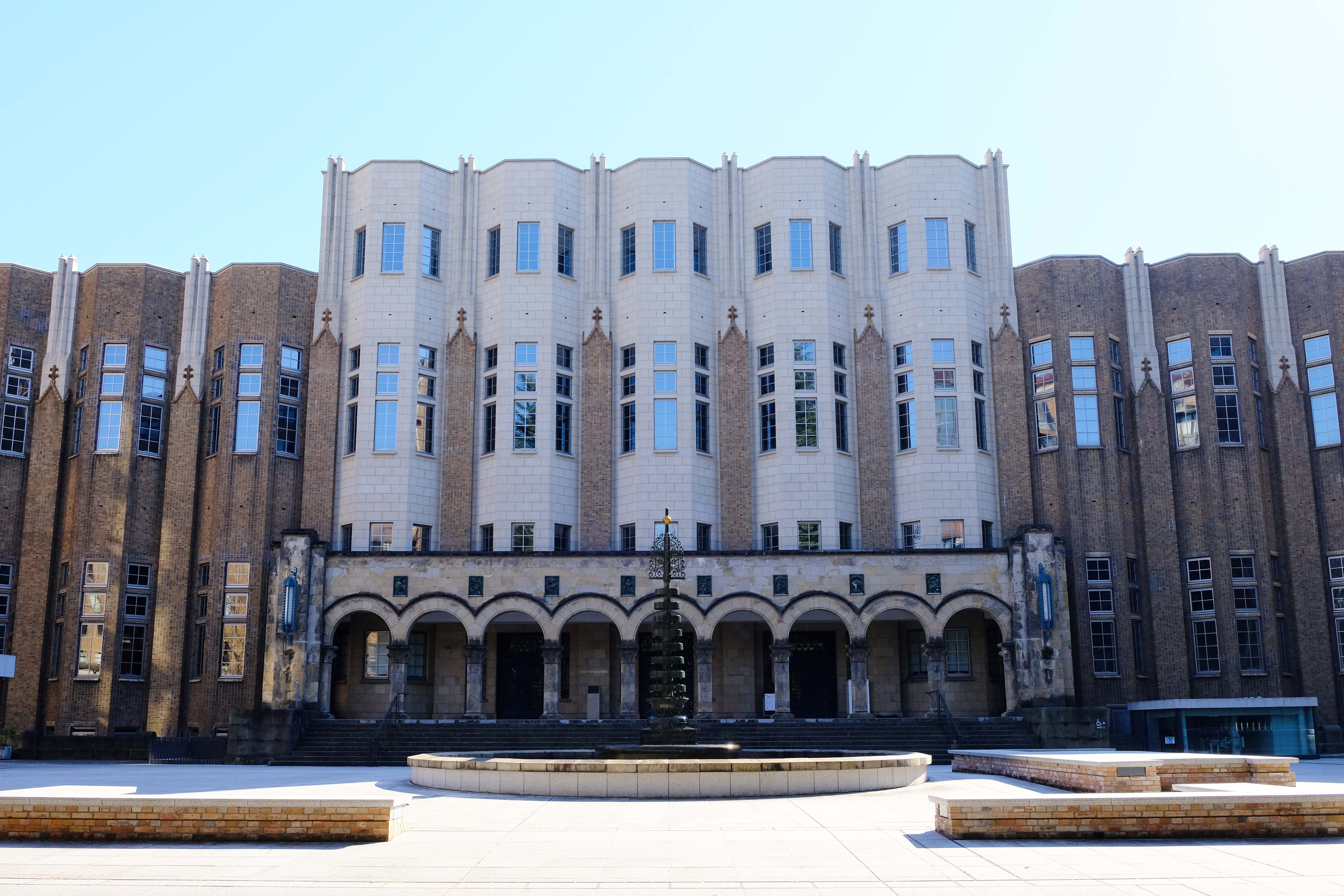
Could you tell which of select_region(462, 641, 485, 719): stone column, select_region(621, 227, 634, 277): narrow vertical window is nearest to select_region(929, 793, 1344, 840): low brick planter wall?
select_region(462, 641, 485, 719): stone column

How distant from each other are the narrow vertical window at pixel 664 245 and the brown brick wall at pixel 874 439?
7311mm

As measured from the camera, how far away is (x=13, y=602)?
142 feet

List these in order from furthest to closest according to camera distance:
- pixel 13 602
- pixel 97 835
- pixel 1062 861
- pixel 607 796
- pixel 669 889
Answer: pixel 13 602 < pixel 607 796 < pixel 97 835 < pixel 1062 861 < pixel 669 889

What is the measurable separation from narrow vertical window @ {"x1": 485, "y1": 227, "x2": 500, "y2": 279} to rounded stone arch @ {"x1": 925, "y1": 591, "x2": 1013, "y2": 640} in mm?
20088

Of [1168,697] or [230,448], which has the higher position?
[230,448]

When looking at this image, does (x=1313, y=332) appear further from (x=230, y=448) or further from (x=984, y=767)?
(x=230, y=448)

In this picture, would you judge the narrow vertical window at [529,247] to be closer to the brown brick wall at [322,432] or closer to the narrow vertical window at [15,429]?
the brown brick wall at [322,432]

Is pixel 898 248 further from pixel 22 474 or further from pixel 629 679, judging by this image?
pixel 22 474

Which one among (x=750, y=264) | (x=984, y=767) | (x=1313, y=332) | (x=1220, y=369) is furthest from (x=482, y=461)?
(x=1313, y=332)

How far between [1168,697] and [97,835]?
34910 mm

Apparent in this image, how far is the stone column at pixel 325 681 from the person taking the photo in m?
38.0

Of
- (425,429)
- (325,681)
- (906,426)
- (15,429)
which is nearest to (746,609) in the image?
(906,426)

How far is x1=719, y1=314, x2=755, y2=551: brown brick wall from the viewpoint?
43469mm

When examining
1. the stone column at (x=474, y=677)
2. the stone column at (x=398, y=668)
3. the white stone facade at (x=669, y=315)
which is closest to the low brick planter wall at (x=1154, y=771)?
the stone column at (x=474, y=677)
